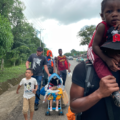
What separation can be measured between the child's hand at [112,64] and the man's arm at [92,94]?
8 cm

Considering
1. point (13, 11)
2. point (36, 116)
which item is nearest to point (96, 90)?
point (36, 116)

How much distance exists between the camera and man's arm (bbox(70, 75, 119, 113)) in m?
0.89

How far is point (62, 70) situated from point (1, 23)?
458 centimetres

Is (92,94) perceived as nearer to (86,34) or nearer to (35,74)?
(35,74)

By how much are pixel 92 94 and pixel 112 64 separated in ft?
0.95

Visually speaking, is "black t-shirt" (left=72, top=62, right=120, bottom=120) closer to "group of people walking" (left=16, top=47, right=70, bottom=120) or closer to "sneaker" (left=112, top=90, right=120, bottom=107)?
"sneaker" (left=112, top=90, right=120, bottom=107)

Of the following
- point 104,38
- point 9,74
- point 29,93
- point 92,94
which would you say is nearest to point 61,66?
point 29,93

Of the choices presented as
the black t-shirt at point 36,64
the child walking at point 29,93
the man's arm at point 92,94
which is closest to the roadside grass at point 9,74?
the black t-shirt at point 36,64

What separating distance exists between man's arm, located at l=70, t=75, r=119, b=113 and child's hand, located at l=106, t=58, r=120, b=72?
0.08 m

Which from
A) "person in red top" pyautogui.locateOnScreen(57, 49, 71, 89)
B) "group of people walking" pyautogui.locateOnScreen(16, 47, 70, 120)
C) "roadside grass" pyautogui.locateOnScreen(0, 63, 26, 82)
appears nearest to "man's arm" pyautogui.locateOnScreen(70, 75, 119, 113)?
"group of people walking" pyautogui.locateOnScreen(16, 47, 70, 120)

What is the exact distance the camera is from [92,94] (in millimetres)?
933

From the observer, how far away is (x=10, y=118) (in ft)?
10.7

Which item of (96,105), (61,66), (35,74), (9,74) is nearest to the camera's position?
(96,105)

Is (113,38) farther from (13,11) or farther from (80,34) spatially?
(80,34)
